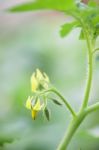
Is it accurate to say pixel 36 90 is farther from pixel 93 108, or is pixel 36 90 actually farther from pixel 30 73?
pixel 30 73

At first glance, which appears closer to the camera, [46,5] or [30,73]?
[46,5]

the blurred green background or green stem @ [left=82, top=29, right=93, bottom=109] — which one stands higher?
the blurred green background

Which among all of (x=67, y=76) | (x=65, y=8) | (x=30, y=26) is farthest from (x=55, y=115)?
(x=30, y=26)

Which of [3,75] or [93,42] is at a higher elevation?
[3,75]

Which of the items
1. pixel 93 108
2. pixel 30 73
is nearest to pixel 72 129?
pixel 93 108

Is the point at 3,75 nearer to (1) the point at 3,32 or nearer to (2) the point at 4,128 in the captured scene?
(2) the point at 4,128
